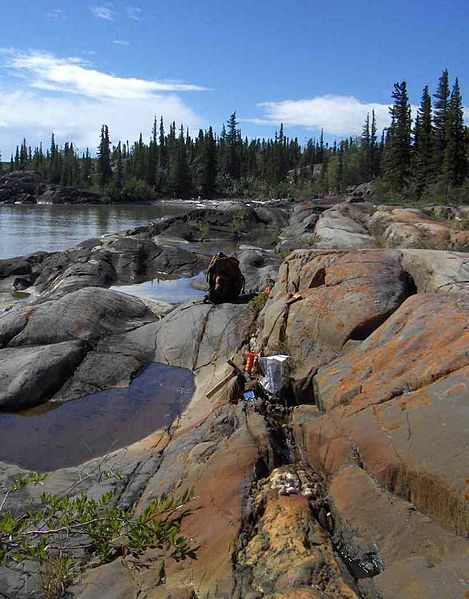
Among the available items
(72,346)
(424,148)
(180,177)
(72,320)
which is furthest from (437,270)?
(180,177)

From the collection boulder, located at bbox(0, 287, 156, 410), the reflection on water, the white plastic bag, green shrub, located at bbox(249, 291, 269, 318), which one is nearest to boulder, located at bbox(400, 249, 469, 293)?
the white plastic bag

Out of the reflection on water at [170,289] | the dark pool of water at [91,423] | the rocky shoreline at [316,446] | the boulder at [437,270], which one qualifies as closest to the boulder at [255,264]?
the reflection on water at [170,289]

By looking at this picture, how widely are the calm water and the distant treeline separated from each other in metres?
14.2

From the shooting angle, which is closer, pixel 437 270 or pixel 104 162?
pixel 437 270

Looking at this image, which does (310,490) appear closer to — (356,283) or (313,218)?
(356,283)

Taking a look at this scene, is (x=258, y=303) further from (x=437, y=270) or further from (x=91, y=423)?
(x=437, y=270)

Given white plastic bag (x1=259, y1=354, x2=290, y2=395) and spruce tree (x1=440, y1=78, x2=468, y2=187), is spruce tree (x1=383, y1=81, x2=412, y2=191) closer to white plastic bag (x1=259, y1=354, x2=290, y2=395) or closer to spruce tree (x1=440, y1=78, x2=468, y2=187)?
spruce tree (x1=440, y1=78, x2=468, y2=187)

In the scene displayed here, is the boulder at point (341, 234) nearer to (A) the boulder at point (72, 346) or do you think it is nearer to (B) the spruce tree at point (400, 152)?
(A) the boulder at point (72, 346)

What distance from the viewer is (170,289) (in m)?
21.7

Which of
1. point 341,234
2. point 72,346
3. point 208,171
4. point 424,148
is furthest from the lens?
point 208,171

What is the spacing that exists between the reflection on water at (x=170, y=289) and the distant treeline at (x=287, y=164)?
2578 centimetres

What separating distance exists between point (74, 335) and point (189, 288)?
9.49m

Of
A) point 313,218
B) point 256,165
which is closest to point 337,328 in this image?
point 313,218

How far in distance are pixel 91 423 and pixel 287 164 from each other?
3792 inches
